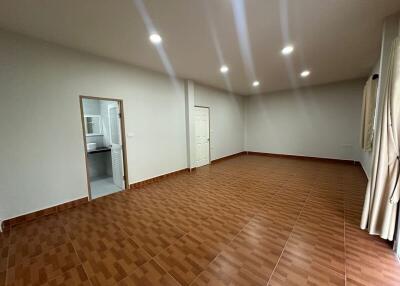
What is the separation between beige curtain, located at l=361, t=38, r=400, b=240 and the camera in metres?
1.88

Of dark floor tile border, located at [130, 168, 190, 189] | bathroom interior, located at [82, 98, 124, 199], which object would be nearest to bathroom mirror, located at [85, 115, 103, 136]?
bathroom interior, located at [82, 98, 124, 199]

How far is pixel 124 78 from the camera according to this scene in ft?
12.6

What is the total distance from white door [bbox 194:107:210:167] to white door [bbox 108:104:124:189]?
2.56m

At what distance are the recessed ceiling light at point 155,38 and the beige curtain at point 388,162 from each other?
297cm

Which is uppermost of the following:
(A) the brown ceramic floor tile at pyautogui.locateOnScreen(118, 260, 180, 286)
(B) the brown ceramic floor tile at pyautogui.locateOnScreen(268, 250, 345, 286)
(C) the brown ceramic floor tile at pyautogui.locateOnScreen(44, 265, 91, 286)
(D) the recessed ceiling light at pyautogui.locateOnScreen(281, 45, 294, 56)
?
(D) the recessed ceiling light at pyautogui.locateOnScreen(281, 45, 294, 56)

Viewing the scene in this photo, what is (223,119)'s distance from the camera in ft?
23.4

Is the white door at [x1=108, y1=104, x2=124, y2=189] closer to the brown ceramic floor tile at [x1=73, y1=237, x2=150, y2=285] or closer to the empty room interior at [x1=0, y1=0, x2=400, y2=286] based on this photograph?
the empty room interior at [x1=0, y1=0, x2=400, y2=286]

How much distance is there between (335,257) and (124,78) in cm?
459

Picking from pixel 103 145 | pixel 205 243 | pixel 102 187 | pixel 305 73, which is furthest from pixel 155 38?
pixel 305 73

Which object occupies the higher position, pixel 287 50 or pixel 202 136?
pixel 287 50

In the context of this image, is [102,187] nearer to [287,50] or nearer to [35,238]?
[35,238]

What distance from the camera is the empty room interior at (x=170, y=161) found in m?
1.84

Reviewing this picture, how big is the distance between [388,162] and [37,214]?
5014 millimetres

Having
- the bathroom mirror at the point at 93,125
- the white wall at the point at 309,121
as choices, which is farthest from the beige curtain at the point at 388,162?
the bathroom mirror at the point at 93,125
